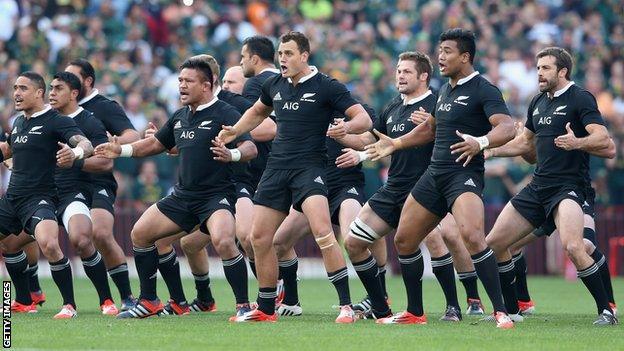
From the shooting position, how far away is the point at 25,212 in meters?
14.8

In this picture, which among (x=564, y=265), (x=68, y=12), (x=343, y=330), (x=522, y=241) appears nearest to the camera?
(x=343, y=330)

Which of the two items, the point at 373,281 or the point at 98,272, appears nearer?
the point at 373,281

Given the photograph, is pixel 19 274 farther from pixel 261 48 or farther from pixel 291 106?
pixel 291 106

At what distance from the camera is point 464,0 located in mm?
29469

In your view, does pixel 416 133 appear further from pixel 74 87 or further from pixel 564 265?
pixel 564 265

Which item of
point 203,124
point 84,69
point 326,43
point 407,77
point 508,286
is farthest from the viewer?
point 326,43

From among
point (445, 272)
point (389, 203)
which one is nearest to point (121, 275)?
point (389, 203)

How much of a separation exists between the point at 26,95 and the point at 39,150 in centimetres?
63

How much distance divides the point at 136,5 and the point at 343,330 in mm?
15977

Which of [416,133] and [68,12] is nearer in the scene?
[416,133]

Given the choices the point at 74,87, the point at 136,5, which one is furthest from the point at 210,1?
the point at 74,87

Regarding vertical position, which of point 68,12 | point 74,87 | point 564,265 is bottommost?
point 564,265

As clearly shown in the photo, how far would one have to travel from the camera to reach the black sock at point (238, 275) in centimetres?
1437

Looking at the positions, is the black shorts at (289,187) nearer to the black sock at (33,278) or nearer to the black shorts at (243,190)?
the black shorts at (243,190)
